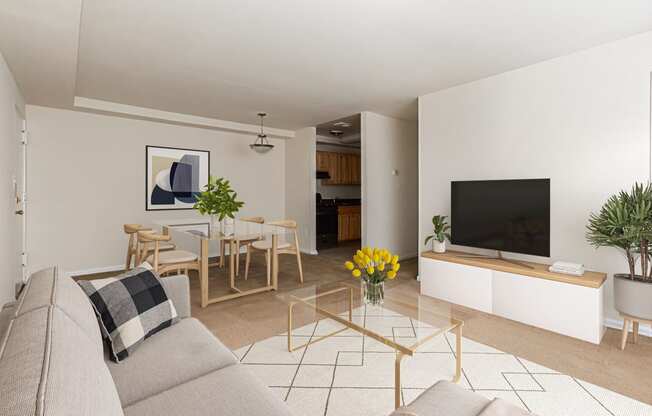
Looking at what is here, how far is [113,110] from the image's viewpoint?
15.3 ft

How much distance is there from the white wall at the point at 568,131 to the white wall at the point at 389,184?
4.86 feet

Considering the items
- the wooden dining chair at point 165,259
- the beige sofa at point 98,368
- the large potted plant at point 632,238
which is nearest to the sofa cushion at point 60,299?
the beige sofa at point 98,368

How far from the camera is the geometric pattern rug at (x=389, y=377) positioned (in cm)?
187

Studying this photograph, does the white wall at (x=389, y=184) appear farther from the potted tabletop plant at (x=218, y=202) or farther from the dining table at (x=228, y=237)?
the potted tabletop plant at (x=218, y=202)

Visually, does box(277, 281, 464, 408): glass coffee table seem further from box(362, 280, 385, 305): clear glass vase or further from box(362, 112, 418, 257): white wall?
box(362, 112, 418, 257): white wall

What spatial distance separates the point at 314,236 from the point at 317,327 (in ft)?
11.6

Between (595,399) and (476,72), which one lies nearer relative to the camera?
(595,399)

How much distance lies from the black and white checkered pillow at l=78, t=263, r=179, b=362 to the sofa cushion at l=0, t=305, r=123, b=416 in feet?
1.80

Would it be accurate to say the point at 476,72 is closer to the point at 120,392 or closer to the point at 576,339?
the point at 576,339

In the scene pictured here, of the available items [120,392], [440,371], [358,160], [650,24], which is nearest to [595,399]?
[440,371]

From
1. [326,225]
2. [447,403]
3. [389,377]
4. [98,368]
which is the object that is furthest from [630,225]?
[326,225]

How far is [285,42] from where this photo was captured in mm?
2859

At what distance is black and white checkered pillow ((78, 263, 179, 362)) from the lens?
1508mm

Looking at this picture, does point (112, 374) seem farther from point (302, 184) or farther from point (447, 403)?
point (302, 184)
